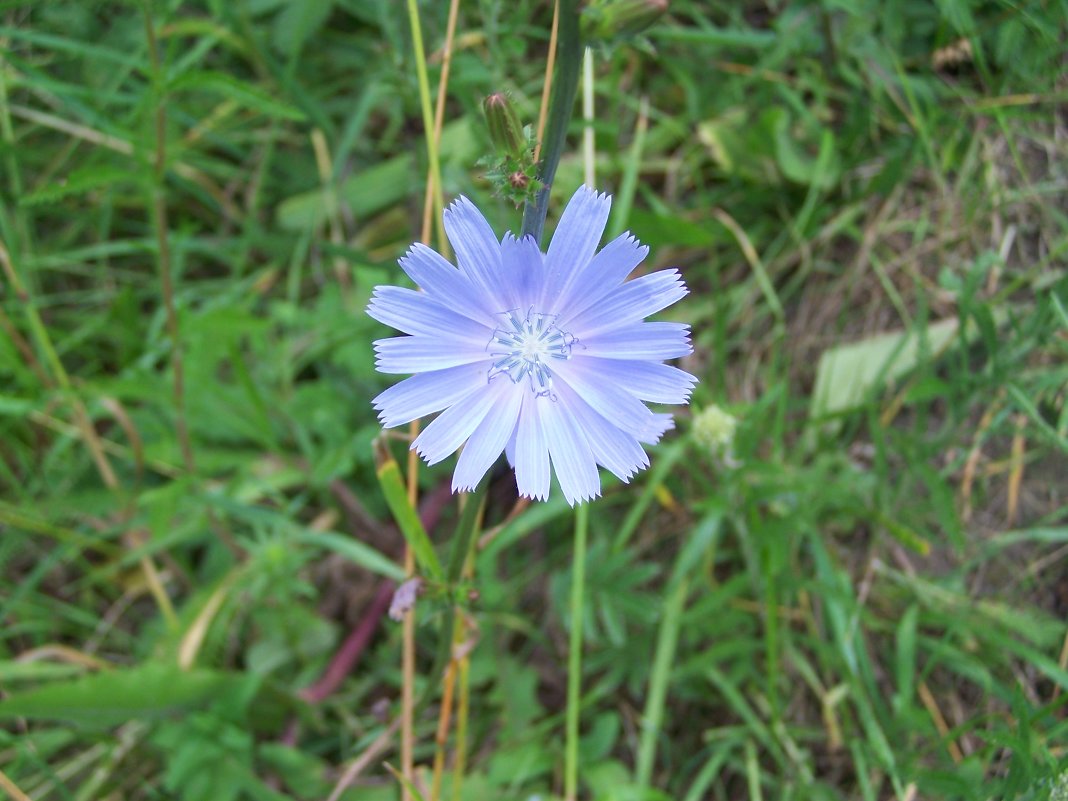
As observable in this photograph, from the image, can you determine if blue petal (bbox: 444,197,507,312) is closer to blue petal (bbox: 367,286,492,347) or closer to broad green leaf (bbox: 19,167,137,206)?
blue petal (bbox: 367,286,492,347)

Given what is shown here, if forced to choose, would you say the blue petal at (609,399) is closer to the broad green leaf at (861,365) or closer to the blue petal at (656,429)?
the blue petal at (656,429)

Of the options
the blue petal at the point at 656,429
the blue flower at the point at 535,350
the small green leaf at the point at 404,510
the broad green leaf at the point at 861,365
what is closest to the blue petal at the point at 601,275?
the blue flower at the point at 535,350

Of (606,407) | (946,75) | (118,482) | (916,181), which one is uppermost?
(946,75)

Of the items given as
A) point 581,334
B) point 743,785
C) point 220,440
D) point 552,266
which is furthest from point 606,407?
point 220,440

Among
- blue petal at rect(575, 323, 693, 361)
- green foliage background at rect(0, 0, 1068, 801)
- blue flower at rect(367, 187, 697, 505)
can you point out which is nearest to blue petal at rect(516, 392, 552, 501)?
blue flower at rect(367, 187, 697, 505)

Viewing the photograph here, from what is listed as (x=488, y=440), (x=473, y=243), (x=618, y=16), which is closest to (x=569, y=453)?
(x=488, y=440)

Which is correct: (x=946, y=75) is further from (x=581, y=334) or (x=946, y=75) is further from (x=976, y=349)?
(x=581, y=334)
